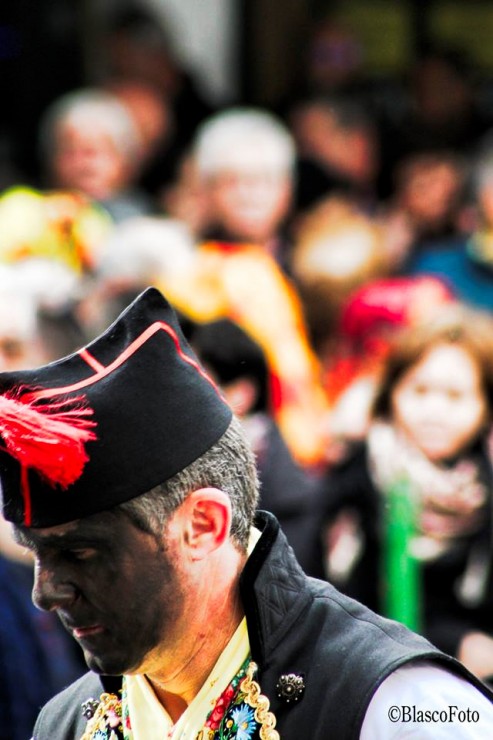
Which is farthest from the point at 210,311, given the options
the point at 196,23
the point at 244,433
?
the point at 196,23

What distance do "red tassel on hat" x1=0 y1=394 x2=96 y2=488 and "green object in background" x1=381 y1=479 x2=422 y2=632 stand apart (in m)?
2.27

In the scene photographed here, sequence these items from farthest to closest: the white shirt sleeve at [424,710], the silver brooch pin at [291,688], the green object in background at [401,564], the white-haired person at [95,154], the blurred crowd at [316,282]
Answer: the white-haired person at [95,154]
the blurred crowd at [316,282]
the green object in background at [401,564]
the silver brooch pin at [291,688]
the white shirt sleeve at [424,710]

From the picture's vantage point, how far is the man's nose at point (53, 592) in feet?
8.14

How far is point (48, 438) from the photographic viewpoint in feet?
8.05

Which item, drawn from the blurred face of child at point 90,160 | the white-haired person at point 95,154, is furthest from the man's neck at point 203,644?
the blurred face of child at point 90,160

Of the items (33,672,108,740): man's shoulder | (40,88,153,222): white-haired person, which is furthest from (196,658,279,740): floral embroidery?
(40,88,153,222): white-haired person

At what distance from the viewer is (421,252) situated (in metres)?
7.20

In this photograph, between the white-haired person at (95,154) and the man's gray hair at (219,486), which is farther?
the white-haired person at (95,154)

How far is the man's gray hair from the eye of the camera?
2.48 meters

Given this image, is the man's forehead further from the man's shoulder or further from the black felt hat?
the man's shoulder

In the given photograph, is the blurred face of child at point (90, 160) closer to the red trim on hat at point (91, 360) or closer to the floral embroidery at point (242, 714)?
the red trim on hat at point (91, 360)

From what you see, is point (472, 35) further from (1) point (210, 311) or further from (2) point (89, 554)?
(2) point (89, 554)

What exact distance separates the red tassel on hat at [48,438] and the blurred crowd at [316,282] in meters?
1.67

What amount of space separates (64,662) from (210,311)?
1547 millimetres
